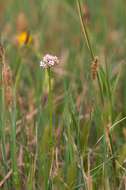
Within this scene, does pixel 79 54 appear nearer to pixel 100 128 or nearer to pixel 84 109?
pixel 84 109

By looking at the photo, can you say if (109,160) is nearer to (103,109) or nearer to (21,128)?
(103,109)

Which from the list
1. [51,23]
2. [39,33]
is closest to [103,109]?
[39,33]

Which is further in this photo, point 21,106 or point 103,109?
point 21,106

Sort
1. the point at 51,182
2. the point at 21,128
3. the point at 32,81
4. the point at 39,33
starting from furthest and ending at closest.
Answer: the point at 39,33 < the point at 32,81 < the point at 21,128 < the point at 51,182

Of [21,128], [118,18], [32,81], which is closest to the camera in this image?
[21,128]

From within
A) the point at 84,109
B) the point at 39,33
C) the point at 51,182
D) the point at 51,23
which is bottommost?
the point at 51,182

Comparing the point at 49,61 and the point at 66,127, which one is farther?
the point at 66,127

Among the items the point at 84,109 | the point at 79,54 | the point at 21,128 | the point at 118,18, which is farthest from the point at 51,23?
the point at 21,128

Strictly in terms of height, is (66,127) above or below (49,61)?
below

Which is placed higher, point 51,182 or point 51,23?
point 51,23
